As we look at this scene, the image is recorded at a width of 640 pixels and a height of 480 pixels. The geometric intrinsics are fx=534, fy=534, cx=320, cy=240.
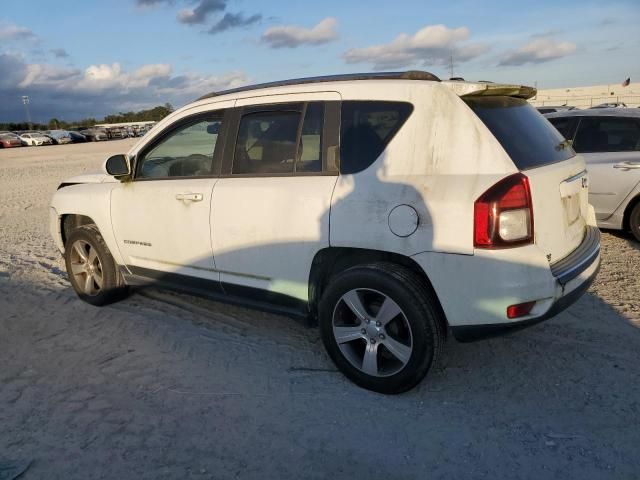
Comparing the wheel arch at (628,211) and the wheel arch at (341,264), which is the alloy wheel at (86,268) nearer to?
the wheel arch at (341,264)

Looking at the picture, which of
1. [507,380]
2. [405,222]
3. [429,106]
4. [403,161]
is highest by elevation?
[429,106]

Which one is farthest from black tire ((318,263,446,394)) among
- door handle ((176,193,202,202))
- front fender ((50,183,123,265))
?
front fender ((50,183,123,265))

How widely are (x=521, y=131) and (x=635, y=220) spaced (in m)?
4.10

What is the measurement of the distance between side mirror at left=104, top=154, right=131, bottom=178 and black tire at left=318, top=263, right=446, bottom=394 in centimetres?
218

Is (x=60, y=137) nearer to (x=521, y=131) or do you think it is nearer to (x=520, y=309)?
(x=521, y=131)

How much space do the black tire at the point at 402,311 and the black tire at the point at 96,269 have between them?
Answer: 249 centimetres

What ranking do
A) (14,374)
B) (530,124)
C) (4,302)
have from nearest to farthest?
(530,124)
(14,374)
(4,302)

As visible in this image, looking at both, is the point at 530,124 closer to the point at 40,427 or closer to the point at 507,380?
the point at 507,380

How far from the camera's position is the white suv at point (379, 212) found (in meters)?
2.94

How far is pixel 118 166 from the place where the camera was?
449 cm

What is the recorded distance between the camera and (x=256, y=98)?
392cm

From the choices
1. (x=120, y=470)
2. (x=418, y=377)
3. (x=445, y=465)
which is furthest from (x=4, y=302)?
(x=445, y=465)

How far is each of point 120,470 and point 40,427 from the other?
749 mm

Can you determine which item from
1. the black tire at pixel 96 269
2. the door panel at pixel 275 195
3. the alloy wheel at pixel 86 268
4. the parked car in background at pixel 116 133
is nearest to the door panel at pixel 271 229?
the door panel at pixel 275 195
